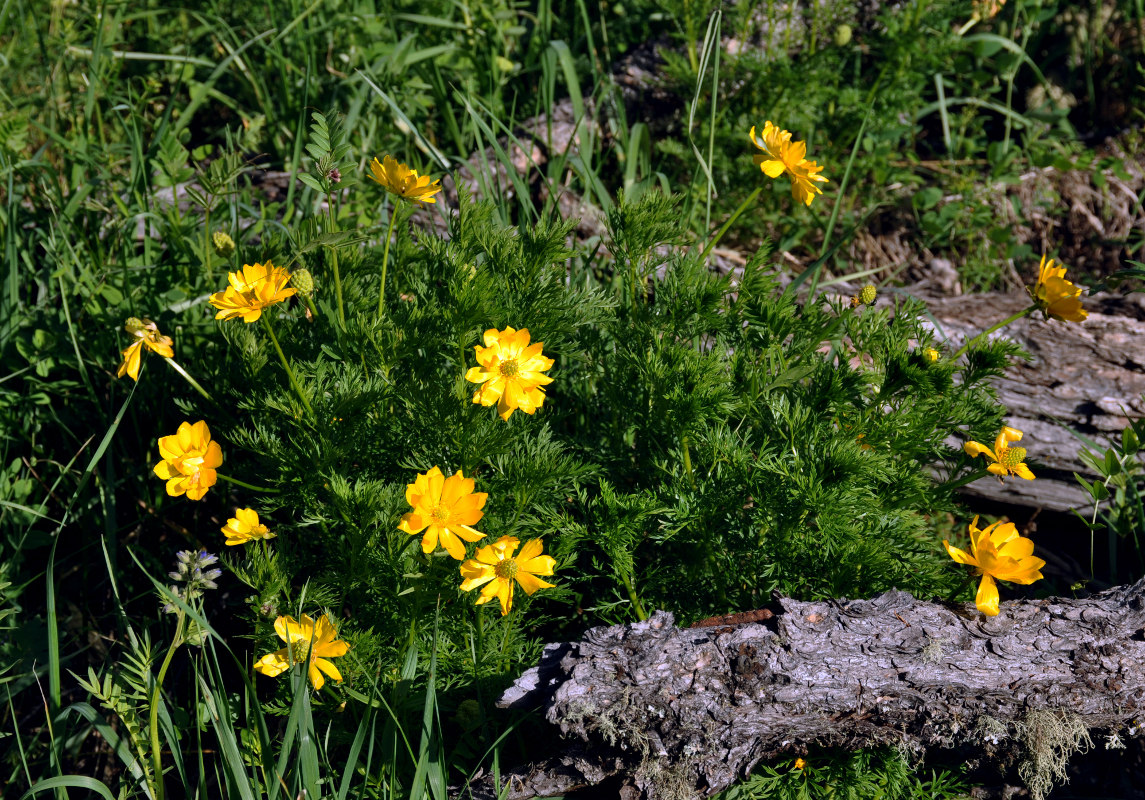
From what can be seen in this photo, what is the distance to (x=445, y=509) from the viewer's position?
156cm

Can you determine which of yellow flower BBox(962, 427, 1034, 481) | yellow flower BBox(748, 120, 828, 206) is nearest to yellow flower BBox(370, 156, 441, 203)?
yellow flower BBox(748, 120, 828, 206)

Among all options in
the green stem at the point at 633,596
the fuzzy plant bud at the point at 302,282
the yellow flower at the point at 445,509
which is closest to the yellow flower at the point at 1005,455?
the green stem at the point at 633,596

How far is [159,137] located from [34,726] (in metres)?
1.66

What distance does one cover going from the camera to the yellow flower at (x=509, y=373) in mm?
1598

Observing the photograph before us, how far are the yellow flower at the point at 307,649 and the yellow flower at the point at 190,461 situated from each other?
312mm

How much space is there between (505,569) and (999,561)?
3.14 feet

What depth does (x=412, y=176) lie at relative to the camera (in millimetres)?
1839

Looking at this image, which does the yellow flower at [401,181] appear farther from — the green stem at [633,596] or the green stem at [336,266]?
the green stem at [633,596]

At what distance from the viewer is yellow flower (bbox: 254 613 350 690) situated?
1649mm

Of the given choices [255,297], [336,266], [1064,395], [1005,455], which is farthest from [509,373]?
[1064,395]

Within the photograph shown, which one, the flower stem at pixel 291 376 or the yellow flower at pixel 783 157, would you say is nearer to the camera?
the flower stem at pixel 291 376

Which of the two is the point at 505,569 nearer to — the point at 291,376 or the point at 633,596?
the point at 633,596

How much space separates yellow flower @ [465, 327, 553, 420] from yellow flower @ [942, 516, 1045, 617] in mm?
904

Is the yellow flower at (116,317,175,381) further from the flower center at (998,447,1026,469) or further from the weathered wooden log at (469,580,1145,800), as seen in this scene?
the flower center at (998,447,1026,469)
